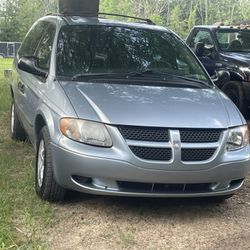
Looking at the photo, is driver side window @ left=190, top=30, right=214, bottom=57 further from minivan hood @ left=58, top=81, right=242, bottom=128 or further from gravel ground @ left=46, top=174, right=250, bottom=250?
gravel ground @ left=46, top=174, right=250, bottom=250

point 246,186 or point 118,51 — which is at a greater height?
point 118,51

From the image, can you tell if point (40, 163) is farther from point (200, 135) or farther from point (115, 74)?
point (200, 135)

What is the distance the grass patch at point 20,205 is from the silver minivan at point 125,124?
0.61ft

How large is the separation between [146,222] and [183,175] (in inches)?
21.4

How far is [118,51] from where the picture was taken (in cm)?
579

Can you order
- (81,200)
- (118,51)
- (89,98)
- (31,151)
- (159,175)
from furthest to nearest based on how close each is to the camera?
(31,151)
(118,51)
(81,200)
(89,98)
(159,175)

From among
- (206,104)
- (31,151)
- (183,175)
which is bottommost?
(31,151)

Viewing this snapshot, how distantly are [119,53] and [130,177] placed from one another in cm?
177

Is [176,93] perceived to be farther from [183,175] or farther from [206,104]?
[183,175]

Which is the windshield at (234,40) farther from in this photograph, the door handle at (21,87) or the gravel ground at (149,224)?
the gravel ground at (149,224)

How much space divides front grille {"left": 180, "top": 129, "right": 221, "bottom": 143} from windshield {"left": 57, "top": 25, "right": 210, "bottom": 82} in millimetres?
1223

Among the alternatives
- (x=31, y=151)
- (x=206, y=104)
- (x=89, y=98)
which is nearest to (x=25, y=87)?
(x=31, y=151)

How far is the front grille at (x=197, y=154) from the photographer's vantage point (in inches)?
179

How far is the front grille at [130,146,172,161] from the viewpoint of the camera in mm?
4465
